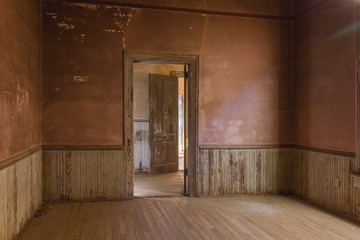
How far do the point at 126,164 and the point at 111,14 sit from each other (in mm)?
2392

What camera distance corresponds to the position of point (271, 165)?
509 cm

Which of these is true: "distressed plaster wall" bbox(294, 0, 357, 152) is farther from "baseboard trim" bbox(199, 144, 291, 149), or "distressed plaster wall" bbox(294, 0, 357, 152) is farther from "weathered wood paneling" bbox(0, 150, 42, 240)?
"weathered wood paneling" bbox(0, 150, 42, 240)

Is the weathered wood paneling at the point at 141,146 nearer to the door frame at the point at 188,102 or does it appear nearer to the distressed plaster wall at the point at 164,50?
the door frame at the point at 188,102

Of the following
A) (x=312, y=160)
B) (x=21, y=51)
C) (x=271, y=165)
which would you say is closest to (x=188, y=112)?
(x=271, y=165)

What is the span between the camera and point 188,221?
3.71 metres

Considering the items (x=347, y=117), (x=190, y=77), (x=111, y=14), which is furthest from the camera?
(x=190, y=77)

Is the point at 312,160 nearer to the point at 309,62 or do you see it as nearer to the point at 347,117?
the point at 347,117

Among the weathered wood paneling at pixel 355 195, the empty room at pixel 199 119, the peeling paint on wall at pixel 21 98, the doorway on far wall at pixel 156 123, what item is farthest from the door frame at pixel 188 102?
the weathered wood paneling at pixel 355 195

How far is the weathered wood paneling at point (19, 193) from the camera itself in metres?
2.78

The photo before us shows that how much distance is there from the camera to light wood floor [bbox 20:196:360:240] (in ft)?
10.7

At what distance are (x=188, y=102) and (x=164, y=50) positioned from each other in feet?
3.12

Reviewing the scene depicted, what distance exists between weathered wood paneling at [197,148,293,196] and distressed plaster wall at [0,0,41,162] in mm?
2654

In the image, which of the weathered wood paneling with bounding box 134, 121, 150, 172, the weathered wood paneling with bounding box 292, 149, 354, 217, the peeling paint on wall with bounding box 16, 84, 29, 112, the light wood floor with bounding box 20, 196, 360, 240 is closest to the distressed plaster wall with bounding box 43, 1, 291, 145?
the weathered wood paneling with bounding box 292, 149, 354, 217

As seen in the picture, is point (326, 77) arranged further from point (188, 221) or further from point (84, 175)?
point (84, 175)
